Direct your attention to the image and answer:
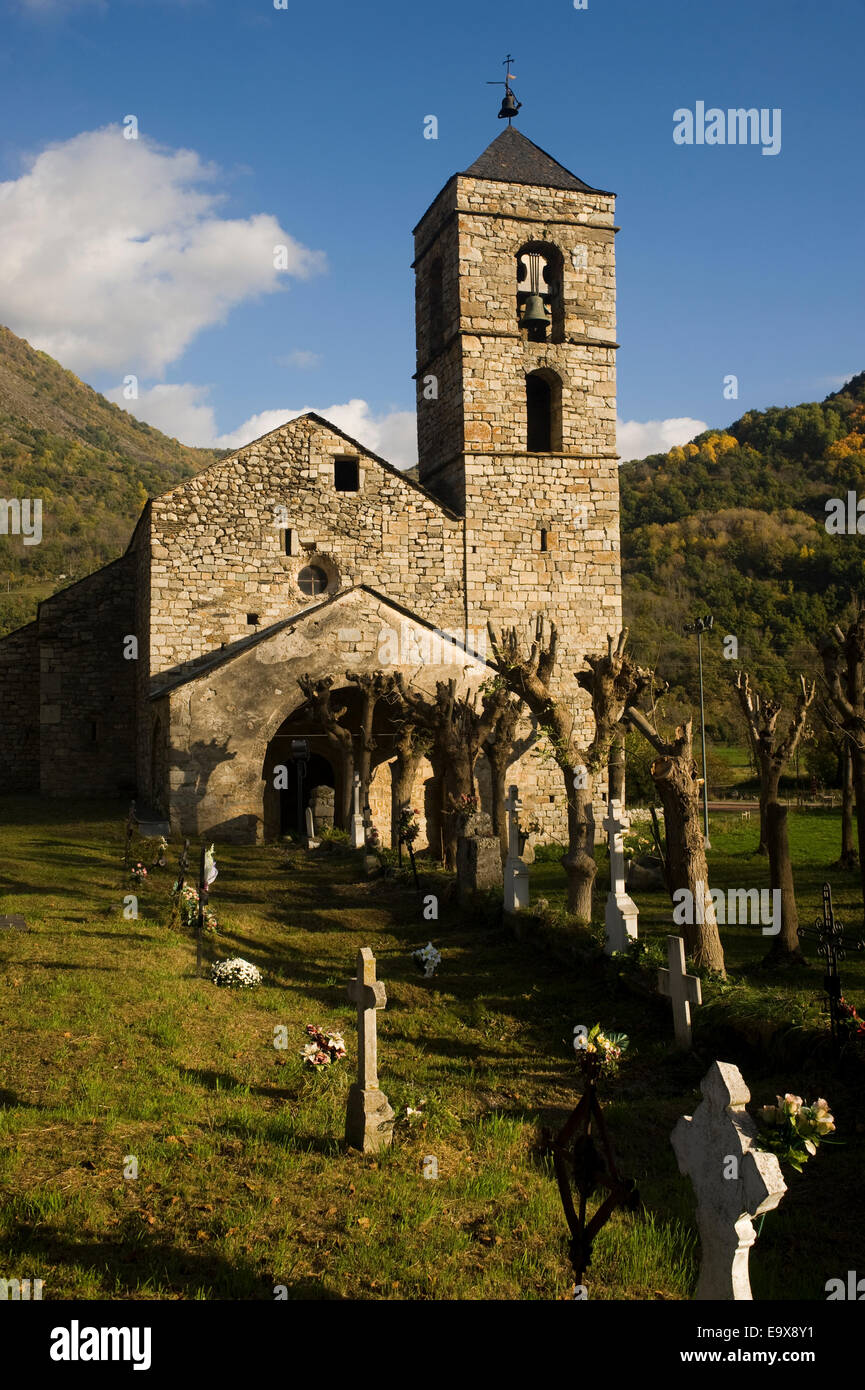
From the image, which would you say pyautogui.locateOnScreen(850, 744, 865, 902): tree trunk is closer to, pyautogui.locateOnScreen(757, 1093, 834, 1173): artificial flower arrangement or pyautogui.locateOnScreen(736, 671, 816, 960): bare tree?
pyautogui.locateOnScreen(736, 671, 816, 960): bare tree

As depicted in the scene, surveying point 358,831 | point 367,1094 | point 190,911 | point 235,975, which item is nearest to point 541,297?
point 358,831

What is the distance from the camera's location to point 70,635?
965 inches

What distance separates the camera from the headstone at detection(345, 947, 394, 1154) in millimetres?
5664

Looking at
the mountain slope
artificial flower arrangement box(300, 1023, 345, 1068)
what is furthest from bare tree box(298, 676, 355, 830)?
the mountain slope

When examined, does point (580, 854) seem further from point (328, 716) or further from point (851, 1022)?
point (328, 716)

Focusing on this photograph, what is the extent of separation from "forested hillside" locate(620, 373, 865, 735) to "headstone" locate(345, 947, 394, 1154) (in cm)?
3814

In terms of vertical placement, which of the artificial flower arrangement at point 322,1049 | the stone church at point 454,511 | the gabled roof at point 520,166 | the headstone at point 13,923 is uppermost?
the gabled roof at point 520,166

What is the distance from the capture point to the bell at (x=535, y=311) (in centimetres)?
2138

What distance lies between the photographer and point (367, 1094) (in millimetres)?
5734

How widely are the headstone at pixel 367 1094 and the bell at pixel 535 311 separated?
1817cm

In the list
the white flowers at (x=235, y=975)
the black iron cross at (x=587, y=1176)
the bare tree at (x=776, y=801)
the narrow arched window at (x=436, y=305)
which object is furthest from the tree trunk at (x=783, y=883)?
the narrow arched window at (x=436, y=305)

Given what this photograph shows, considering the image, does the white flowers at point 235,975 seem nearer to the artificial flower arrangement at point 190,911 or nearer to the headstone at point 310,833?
the artificial flower arrangement at point 190,911
